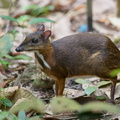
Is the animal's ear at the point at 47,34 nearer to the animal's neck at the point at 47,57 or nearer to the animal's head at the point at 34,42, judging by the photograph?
the animal's head at the point at 34,42

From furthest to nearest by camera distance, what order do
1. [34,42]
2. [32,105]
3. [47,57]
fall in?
[47,57]
[34,42]
[32,105]

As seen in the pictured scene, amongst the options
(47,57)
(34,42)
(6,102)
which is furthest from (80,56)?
(6,102)

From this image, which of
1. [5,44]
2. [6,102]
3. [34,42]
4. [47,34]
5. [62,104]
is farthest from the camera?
[47,34]

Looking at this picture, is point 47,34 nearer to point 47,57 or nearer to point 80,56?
point 47,57

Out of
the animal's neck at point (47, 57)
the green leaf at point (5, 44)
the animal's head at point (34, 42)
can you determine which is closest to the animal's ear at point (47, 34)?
the animal's head at point (34, 42)

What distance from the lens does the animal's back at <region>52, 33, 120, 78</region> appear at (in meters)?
5.67

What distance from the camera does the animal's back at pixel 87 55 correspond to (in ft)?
18.6

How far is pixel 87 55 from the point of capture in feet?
18.9

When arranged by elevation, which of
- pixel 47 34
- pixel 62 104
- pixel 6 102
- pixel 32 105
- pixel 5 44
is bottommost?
pixel 6 102

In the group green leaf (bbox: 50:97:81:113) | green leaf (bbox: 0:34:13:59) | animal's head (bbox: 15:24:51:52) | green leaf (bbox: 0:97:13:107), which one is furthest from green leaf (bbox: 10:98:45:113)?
animal's head (bbox: 15:24:51:52)

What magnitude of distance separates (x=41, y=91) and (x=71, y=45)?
1.33 meters

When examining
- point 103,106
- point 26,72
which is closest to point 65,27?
point 26,72

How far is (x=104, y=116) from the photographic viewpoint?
511cm

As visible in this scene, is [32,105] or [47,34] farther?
[47,34]
